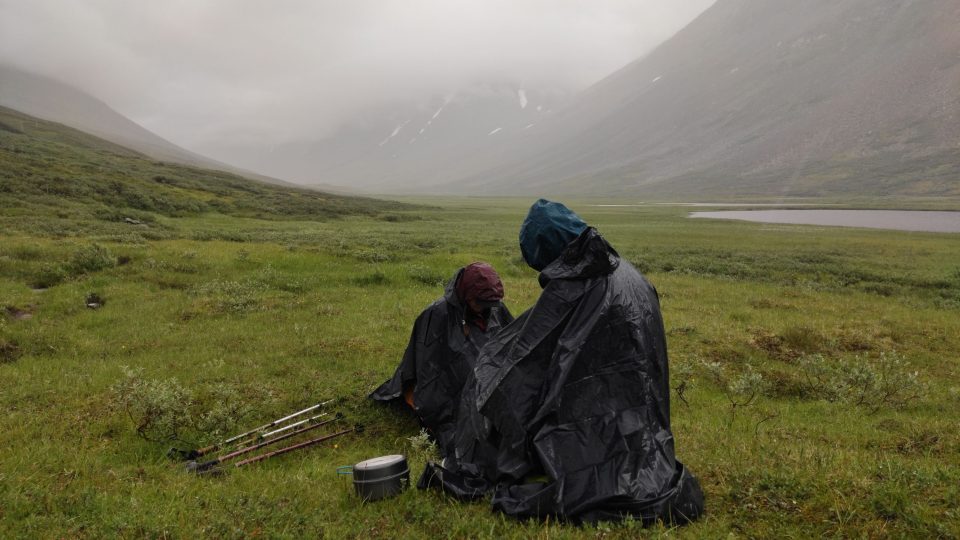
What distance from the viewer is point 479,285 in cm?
863

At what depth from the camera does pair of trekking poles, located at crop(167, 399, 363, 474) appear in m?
7.28

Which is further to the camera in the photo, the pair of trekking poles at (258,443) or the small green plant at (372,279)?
the small green plant at (372,279)

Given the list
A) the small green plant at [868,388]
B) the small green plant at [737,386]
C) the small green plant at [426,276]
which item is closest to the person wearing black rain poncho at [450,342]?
the small green plant at [737,386]

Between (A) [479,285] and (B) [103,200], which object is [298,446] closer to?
(A) [479,285]

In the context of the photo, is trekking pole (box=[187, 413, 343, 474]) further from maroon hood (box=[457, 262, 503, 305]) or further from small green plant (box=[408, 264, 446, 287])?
small green plant (box=[408, 264, 446, 287])

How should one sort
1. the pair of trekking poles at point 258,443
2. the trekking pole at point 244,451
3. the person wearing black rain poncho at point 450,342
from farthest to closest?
the person wearing black rain poncho at point 450,342, the pair of trekking poles at point 258,443, the trekking pole at point 244,451

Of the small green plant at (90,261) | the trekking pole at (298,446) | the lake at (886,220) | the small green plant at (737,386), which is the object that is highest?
the lake at (886,220)

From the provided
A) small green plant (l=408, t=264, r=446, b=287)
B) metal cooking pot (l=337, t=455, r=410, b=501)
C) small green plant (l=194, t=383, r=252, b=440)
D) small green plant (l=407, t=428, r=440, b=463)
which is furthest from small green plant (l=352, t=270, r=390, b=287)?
metal cooking pot (l=337, t=455, r=410, b=501)

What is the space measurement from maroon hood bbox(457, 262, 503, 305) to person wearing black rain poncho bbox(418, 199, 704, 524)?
2471 mm

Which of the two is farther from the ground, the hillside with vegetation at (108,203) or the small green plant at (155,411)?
the small green plant at (155,411)

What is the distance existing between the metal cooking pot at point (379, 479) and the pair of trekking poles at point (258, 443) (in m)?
2.27

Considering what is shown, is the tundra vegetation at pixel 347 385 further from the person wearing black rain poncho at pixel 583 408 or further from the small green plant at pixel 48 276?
the person wearing black rain poncho at pixel 583 408

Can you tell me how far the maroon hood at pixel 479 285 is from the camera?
8594 millimetres

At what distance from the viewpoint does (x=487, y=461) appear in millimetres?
6098
